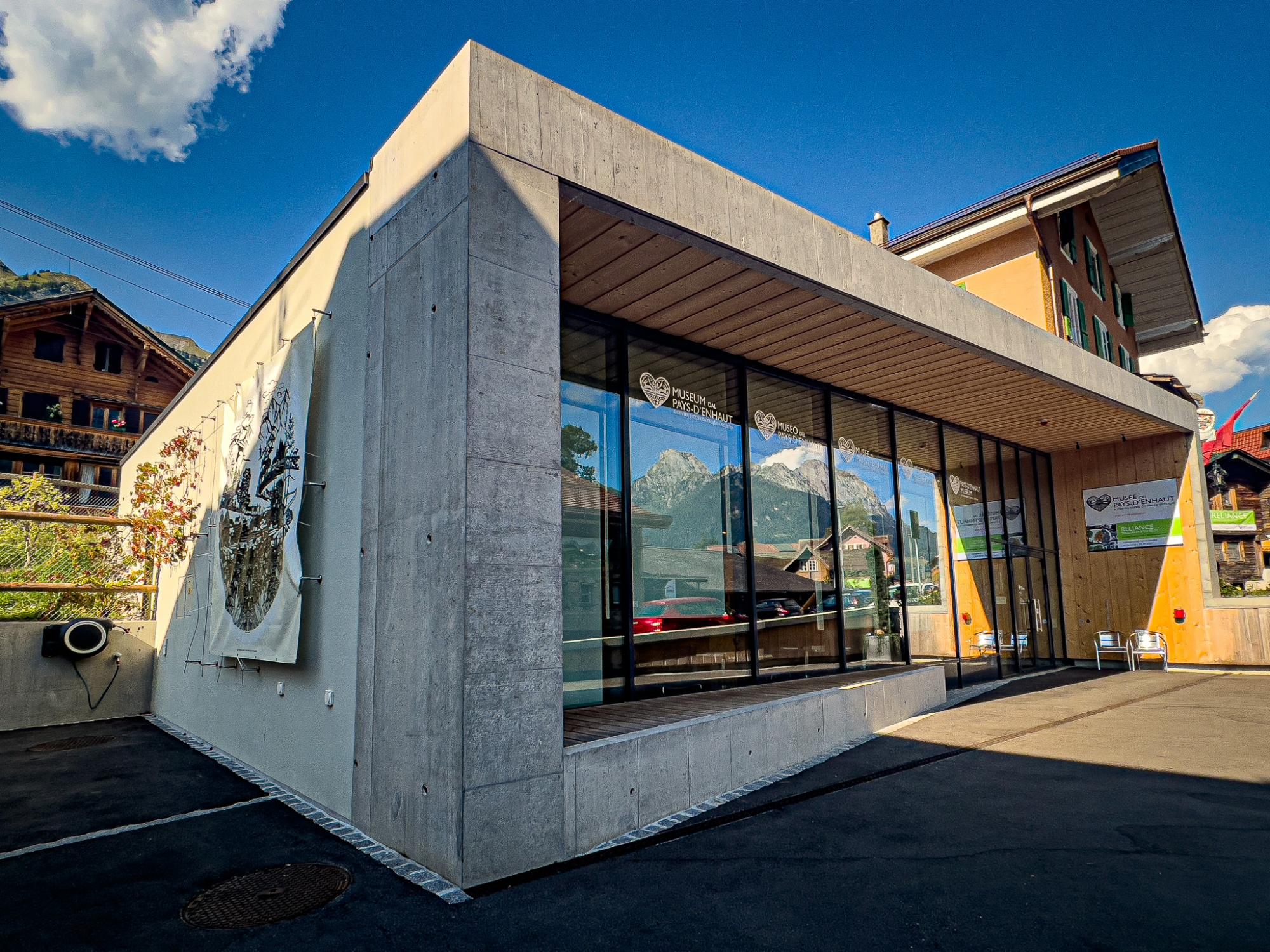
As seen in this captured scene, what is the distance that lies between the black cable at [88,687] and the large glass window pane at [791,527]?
8238 millimetres

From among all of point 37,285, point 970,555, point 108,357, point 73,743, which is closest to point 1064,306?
point 970,555

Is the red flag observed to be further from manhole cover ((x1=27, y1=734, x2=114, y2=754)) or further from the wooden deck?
manhole cover ((x1=27, y1=734, x2=114, y2=754))

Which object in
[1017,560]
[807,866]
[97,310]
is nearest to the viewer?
[807,866]

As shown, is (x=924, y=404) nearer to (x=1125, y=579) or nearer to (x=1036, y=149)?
(x=1125, y=579)

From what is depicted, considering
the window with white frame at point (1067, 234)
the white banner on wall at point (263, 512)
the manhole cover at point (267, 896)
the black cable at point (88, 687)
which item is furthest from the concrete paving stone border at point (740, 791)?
the window with white frame at point (1067, 234)

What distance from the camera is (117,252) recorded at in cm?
2198

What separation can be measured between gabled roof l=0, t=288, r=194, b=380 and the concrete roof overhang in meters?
24.8

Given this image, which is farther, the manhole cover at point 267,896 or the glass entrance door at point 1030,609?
the glass entrance door at point 1030,609

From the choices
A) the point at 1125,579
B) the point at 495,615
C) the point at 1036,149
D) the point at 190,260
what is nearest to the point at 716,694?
the point at 495,615

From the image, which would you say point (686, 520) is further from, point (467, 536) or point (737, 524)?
point (467, 536)

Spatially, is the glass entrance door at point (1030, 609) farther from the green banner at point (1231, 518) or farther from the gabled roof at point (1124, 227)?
the green banner at point (1231, 518)

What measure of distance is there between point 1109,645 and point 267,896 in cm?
1321

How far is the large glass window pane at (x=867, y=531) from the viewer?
868 centimetres

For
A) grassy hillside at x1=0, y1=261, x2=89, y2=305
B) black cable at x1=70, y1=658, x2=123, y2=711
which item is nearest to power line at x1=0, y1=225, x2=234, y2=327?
black cable at x1=70, y1=658, x2=123, y2=711
